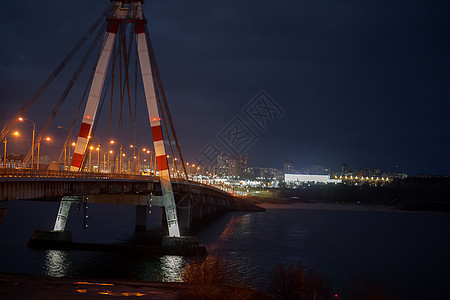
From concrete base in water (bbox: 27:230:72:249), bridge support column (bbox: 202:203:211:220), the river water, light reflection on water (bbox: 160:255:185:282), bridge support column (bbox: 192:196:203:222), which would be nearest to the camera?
light reflection on water (bbox: 160:255:185:282)

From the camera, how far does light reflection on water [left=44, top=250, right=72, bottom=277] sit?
26.0m

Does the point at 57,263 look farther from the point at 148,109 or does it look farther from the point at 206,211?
the point at 206,211

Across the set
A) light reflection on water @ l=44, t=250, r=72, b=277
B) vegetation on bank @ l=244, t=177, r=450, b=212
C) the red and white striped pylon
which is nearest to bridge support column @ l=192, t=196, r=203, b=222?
the red and white striped pylon

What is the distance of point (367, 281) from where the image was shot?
2764cm

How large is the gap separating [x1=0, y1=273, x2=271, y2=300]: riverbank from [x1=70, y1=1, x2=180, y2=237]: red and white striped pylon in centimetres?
1229

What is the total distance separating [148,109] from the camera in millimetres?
32656

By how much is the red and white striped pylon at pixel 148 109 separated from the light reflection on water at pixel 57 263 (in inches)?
260

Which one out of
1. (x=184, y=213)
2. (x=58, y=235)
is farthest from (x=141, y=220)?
(x=58, y=235)

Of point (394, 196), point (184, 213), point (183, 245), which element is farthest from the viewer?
point (394, 196)

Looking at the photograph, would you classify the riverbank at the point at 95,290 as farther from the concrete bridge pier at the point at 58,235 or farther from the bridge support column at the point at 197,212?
the bridge support column at the point at 197,212

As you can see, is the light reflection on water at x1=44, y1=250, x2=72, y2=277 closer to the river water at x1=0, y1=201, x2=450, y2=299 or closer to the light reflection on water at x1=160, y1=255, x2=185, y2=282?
the river water at x1=0, y1=201, x2=450, y2=299

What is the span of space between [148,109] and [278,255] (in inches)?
650

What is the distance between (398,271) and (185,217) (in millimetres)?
27726

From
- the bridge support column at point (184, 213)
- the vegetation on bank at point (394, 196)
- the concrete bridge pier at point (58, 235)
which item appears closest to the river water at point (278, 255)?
the concrete bridge pier at point (58, 235)
